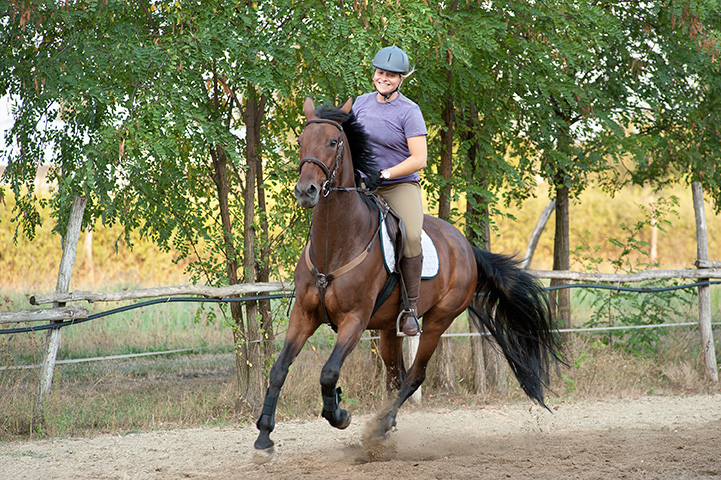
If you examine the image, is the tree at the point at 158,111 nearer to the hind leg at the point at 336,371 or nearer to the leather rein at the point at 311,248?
the leather rein at the point at 311,248

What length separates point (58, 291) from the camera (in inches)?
256

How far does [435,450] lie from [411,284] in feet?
4.76

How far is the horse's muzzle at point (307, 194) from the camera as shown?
3.82 meters

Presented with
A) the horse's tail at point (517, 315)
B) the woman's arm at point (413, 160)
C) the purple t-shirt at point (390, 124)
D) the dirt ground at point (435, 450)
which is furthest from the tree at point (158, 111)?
the horse's tail at point (517, 315)

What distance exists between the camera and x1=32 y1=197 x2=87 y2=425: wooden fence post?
6.22 metres

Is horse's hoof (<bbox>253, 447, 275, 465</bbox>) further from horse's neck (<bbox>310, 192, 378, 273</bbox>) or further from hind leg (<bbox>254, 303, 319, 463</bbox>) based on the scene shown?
horse's neck (<bbox>310, 192, 378, 273</bbox>)

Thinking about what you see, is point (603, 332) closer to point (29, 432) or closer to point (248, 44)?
point (248, 44)

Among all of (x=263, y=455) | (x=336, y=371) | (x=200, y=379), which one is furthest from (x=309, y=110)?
(x=200, y=379)

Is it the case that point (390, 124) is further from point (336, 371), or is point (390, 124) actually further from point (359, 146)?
point (336, 371)

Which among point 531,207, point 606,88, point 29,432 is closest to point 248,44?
point 29,432

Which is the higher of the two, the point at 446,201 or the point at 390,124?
the point at 390,124

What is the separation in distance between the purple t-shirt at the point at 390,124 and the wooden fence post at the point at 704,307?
18.1 ft

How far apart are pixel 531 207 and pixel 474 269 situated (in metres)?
21.4

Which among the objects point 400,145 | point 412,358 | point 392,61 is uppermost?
point 392,61
